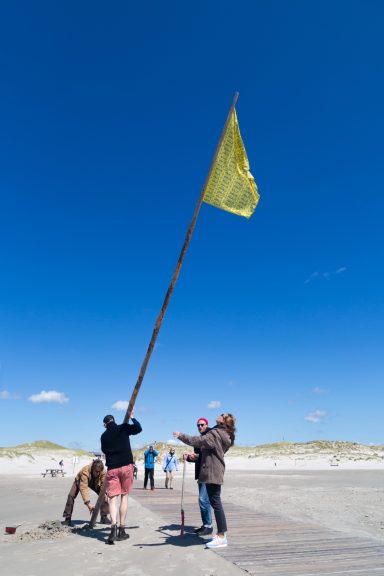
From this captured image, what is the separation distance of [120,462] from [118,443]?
12.8 inches

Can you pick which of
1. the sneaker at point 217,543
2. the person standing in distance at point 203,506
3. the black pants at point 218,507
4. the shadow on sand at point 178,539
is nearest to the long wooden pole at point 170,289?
the person standing in distance at point 203,506

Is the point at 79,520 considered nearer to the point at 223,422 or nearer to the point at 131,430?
the point at 131,430

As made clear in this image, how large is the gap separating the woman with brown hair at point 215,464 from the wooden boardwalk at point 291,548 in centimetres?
30

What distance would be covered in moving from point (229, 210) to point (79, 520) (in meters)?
7.80

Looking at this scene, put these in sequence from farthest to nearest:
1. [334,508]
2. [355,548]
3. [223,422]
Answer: [334,508] < [223,422] < [355,548]

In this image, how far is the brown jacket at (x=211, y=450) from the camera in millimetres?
7645

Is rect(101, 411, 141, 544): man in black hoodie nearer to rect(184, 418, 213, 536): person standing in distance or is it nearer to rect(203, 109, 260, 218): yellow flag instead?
rect(184, 418, 213, 536): person standing in distance

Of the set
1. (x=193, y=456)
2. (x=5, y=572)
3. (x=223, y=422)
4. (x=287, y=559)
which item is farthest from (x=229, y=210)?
(x=5, y=572)

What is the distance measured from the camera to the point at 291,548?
296 inches

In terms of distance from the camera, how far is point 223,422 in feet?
26.6

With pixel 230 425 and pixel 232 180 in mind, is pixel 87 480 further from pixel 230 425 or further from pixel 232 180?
pixel 232 180

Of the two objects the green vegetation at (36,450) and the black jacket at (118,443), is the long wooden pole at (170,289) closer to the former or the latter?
the black jacket at (118,443)

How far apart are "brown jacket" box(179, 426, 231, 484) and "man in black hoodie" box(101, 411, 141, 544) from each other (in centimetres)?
123

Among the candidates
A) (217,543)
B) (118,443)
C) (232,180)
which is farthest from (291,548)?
(232,180)
